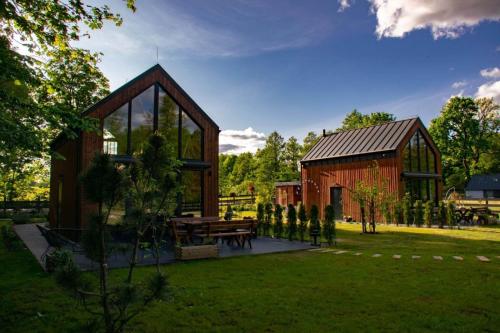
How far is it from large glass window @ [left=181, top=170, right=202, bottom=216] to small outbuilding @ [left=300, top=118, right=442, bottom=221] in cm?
997

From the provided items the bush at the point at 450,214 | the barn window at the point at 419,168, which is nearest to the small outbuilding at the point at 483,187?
the barn window at the point at 419,168

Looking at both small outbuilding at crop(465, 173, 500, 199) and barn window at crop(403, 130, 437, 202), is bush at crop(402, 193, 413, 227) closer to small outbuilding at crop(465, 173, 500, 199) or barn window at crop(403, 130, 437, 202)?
barn window at crop(403, 130, 437, 202)

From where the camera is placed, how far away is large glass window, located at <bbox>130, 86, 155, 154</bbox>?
43.2 feet

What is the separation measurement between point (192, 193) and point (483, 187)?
41091 mm

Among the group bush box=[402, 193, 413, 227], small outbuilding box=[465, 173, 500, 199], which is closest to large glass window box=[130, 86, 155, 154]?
bush box=[402, 193, 413, 227]

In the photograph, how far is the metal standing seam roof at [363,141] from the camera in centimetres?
2155

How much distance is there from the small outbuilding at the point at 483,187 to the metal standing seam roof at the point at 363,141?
25207 mm

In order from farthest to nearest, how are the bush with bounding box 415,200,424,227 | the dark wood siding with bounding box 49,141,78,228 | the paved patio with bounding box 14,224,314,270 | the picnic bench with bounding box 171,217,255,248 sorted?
1. the bush with bounding box 415,200,424,227
2. the dark wood siding with bounding box 49,141,78,228
3. the picnic bench with bounding box 171,217,255,248
4. the paved patio with bounding box 14,224,314,270

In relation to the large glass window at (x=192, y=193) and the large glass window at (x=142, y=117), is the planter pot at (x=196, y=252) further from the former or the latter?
the large glass window at (x=142, y=117)

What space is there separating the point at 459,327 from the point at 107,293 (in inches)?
173

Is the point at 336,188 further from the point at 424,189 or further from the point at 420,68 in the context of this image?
the point at 420,68

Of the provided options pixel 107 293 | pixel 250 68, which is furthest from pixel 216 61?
pixel 107 293

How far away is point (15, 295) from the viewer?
19.8 ft

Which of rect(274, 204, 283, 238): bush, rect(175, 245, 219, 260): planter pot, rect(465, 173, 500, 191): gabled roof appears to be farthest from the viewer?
rect(465, 173, 500, 191): gabled roof
